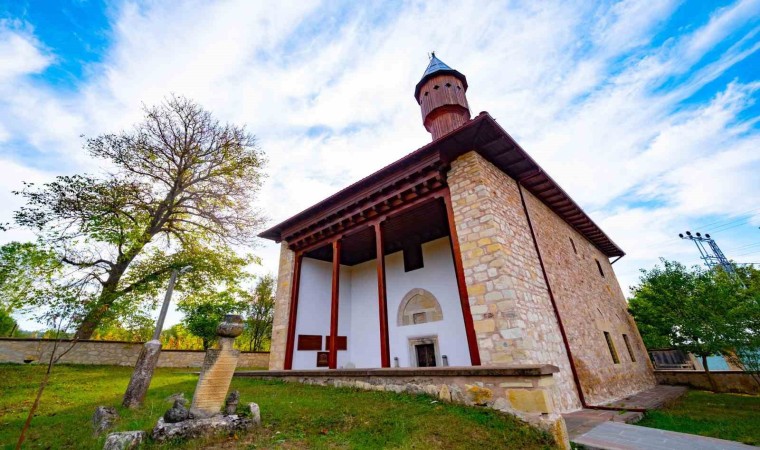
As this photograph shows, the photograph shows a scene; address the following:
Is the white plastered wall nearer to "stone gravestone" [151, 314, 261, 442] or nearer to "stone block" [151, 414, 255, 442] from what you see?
"stone gravestone" [151, 314, 261, 442]

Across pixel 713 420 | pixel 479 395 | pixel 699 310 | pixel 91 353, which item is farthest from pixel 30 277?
pixel 699 310

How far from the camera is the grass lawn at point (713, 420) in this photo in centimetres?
451

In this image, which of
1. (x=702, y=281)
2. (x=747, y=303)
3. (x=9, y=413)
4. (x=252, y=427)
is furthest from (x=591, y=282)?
(x=9, y=413)

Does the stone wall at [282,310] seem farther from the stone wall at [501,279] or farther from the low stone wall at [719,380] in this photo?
the low stone wall at [719,380]

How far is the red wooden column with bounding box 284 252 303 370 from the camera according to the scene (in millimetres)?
9273

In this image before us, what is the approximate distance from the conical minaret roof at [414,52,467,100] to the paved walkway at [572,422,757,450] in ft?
35.9

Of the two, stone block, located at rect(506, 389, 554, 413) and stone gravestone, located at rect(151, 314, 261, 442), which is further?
stone block, located at rect(506, 389, 554, 413)

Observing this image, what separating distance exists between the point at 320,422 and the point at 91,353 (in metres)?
11.6

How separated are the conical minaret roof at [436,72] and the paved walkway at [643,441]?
431 inches

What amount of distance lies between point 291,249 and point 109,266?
713cm

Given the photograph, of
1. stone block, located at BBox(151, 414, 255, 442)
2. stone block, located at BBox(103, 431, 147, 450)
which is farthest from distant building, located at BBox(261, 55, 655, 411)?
stone block, located at BBox(103, 431, 147, 450)

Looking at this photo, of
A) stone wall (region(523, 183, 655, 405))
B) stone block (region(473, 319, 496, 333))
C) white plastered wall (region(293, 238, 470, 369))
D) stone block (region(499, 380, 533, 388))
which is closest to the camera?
stone block (region(499, 380, 533, 388))

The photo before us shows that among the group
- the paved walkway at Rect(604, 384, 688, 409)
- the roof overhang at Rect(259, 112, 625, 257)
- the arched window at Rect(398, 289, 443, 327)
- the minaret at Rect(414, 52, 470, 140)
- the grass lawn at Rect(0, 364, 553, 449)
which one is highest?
the minaret at Rect(414, 52, 470, 140)

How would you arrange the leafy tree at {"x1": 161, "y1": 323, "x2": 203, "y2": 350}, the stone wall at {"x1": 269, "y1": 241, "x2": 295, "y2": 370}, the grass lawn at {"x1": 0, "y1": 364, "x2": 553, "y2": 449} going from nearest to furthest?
the grass lawn at {"x1": 0, "y1": 364, "x2": 553, "y2": 449} → the stone wall at {"x1": 269, "y1": 241, "x2": 295, "y2": 370} → the leafy tree at {"x1": 161, "y1": 323, "x2": 203, "y2": 350}
